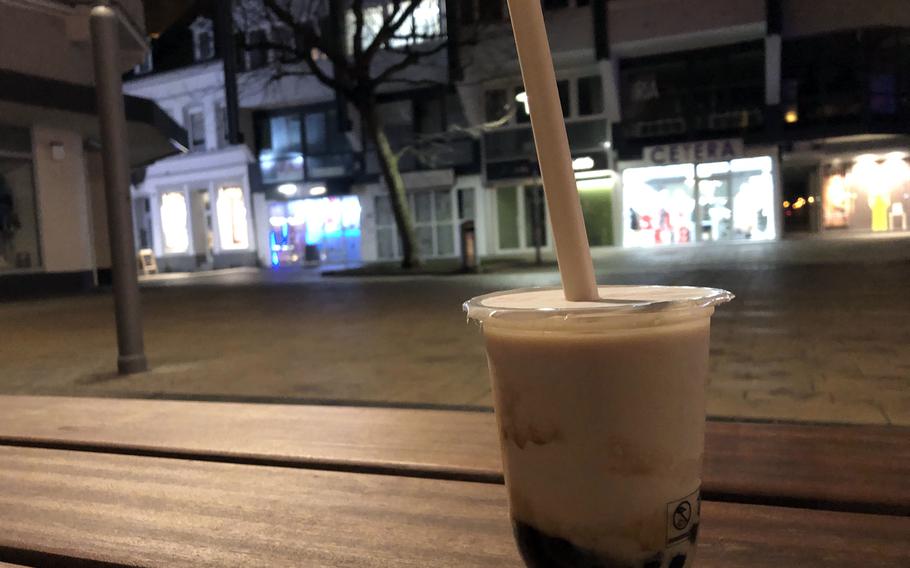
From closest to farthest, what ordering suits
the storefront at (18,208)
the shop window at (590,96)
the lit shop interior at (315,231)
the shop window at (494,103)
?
the storefront at (18,208)
the shop window at (590,96)
the shop window at (494,103)
the lit shop interior at (315,231)

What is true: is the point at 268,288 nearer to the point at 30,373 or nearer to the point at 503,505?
the point at 30,373

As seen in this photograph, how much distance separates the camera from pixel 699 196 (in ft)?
73.8

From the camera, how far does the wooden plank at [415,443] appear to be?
1146mm

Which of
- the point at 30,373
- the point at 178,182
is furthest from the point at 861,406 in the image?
the point at 178,182

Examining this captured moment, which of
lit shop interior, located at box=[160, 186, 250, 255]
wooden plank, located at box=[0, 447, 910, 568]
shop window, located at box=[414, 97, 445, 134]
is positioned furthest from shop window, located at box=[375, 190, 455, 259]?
wooden plank, located at box=[0, 447, 910, 568]

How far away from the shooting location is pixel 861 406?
3307 mm

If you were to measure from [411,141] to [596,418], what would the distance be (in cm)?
2366

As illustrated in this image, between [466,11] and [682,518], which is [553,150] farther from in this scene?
[466,11]

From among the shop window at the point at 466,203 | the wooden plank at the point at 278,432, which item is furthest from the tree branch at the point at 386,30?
the wooden plank at the point at 278,432

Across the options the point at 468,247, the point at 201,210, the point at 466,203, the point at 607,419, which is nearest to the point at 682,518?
the point at 607,419

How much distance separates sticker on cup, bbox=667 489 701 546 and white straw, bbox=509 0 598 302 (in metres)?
0.24

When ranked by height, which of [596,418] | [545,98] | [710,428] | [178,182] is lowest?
[710,428]

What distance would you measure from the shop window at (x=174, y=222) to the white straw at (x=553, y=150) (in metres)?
29.6

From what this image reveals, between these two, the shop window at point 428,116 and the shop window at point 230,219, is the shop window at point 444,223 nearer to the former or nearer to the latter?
the shop window at point 428,116
